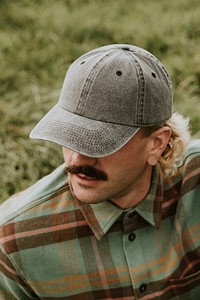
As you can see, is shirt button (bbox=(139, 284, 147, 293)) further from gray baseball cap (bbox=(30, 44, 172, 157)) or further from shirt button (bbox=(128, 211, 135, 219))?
gray baseball cap (bbox=(30, 44, 172, 157))

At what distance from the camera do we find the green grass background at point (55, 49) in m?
3.91

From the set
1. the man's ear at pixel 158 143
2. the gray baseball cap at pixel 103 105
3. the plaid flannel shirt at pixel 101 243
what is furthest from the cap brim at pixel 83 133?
the plaid flannel shirt at pixel 101 243

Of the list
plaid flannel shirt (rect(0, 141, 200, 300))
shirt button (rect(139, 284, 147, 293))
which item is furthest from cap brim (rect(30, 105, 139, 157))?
shirt button (rect(139, 284, 147, 293))

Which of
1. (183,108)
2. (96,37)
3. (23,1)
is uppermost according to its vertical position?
(23,1)

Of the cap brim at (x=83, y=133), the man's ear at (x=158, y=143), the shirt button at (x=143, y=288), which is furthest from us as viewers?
the shirt button at (x=143, y=288)

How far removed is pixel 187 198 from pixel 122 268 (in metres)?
0.37

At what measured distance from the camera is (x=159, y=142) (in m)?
2.20

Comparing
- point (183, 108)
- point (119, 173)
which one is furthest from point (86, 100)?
point (183, 108)

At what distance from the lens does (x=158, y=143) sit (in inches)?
86.7

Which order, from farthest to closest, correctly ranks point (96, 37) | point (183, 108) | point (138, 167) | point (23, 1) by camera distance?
point (23, 1) < point (96, 37) < point (183, 108) < point (138, 167)

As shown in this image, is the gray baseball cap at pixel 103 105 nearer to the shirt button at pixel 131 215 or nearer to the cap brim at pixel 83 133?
the cap brim at pixel 83 133

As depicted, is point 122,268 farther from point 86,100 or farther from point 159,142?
point 86,100

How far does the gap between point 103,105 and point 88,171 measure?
0.23 meters

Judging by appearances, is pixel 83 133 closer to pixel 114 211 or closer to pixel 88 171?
pixel 88 171
